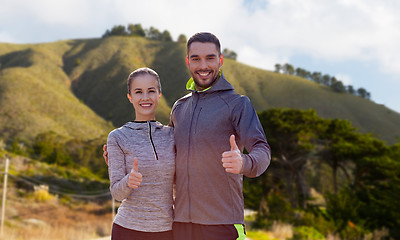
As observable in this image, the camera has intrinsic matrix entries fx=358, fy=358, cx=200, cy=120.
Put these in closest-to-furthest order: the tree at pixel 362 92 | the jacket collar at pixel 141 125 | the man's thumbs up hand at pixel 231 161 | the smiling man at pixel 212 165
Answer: the man's thumbs up hand at pixel 231 161, the smiling man at pixel 212 165, the jacket collar at pixel 141 125, the tree at pixel 362 92

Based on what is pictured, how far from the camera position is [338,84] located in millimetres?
75938

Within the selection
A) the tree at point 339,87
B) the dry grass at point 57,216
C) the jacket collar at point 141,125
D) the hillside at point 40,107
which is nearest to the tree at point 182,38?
the hillside at point 40,107

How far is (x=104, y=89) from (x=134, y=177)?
215 feet

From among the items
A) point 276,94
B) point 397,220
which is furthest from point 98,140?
point 276,94

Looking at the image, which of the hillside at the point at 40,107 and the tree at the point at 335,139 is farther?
the hillside at the point at 40,107

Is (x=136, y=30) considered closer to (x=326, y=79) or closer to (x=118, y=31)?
(x=118, y=31)

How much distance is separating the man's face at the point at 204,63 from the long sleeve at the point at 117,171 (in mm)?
740

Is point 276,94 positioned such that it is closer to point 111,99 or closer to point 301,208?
point 111,99

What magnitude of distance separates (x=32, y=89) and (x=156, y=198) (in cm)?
5679

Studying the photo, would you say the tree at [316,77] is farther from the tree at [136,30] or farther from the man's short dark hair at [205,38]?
the man's short dark hair at [205,38]

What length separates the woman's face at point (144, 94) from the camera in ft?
8.65

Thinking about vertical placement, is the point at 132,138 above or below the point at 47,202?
above

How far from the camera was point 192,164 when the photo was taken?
2.39 metres

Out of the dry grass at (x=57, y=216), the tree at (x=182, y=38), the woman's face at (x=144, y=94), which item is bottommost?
the dry grass at (x=57, y=216)
